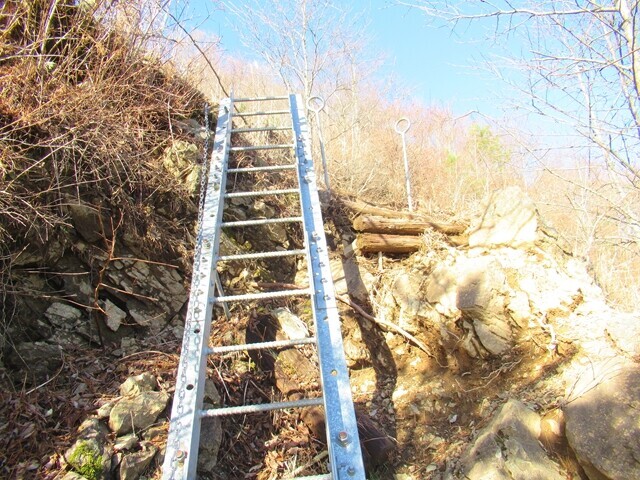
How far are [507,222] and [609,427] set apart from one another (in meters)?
2.09

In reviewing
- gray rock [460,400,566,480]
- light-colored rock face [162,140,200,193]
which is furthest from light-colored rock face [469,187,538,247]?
light-colored rock face [162,140,200,193]

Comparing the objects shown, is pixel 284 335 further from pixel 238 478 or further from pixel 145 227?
pixel 145 227

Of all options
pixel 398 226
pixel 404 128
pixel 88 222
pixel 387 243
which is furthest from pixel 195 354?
pixel 404 128

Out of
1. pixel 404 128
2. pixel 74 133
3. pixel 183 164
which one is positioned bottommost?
pixel 183 164

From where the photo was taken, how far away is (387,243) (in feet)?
13.0

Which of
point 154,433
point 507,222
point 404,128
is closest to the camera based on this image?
A: point 154,433

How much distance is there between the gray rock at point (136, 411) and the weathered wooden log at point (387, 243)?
2.32 meters

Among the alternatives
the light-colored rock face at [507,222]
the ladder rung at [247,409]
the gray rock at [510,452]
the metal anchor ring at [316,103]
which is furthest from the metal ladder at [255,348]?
the light-colored rock face at [507,222]

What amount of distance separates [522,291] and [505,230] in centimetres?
81

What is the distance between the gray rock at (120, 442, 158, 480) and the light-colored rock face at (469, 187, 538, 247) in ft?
10.1

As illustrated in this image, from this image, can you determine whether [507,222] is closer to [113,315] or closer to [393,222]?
[393,222]

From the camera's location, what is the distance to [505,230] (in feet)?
11.8

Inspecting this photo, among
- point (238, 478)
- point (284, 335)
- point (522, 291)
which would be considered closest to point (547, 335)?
point (522, 291)

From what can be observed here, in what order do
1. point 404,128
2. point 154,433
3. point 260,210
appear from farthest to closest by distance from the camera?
point 404,128, point 260,210, point 154,433
